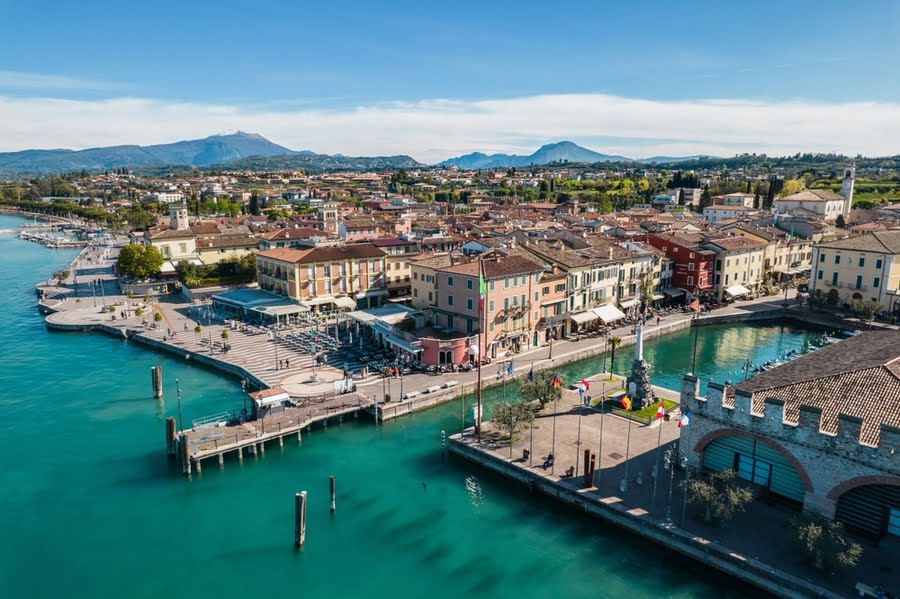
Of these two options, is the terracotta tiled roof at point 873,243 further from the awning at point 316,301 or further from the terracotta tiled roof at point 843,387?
the awning at point 316,301

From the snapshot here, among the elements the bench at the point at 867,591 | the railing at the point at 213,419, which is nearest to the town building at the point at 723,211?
the railing at the point at 213,419

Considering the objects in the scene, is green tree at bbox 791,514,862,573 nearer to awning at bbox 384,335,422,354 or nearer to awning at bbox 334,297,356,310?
awning at bbox 384,335,422,354

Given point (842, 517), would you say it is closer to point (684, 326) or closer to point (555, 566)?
point (555, 566)

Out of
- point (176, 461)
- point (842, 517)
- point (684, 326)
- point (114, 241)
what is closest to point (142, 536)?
point (176, 461)

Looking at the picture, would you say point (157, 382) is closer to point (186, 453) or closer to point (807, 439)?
point (186, 453)

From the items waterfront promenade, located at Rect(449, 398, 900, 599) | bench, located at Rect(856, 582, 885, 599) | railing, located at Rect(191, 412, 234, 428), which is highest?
bench, located at Rect(856, 582, 885, 599)

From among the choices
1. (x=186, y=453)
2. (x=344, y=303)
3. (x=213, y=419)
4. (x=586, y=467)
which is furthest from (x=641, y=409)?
(x=344, y=303)

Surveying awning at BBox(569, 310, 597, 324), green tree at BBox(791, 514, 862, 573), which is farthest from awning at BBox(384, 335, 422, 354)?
green tree at BBox(791, 514, 862, 573)
